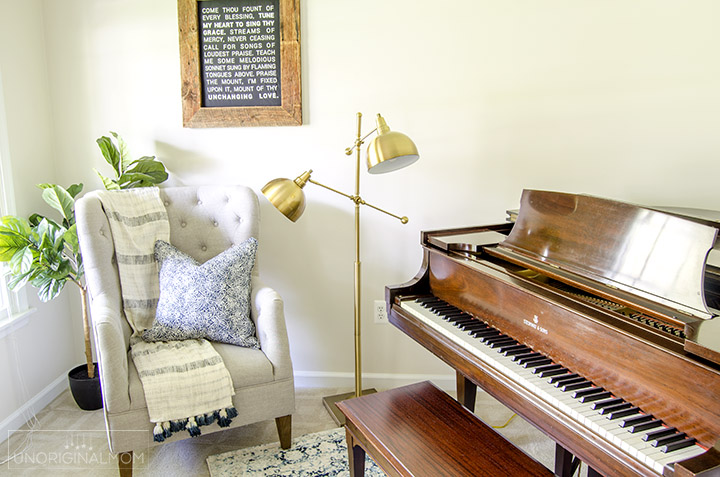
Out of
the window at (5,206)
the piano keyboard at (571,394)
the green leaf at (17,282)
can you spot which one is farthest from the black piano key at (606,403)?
the window at (5,206)

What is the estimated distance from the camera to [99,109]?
2.62 meters

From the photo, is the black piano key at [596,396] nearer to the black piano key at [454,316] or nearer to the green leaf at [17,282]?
the black piano key at [454,316]

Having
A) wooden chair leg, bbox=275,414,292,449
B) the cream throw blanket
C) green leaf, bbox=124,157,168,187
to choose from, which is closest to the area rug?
wooden chair leg, bbox=275,414,292,449

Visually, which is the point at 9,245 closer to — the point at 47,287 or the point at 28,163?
the point at 47,287

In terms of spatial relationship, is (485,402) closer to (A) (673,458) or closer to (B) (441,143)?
(B) (441,143)

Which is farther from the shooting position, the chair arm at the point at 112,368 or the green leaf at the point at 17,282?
the green leaf at the point at 17,282

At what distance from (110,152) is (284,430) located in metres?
1.46

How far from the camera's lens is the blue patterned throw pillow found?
2.11 metres

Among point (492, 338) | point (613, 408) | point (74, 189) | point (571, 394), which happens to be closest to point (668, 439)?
point (613, 408)

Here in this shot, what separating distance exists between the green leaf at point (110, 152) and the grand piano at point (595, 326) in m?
1.52

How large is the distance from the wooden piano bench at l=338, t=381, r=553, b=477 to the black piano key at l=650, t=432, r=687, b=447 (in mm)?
334

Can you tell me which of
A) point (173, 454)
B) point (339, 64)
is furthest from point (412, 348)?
point (339, 64)

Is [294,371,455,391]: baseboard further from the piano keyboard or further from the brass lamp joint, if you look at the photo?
the brass lamp joint

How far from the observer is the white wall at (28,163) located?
2.32m
